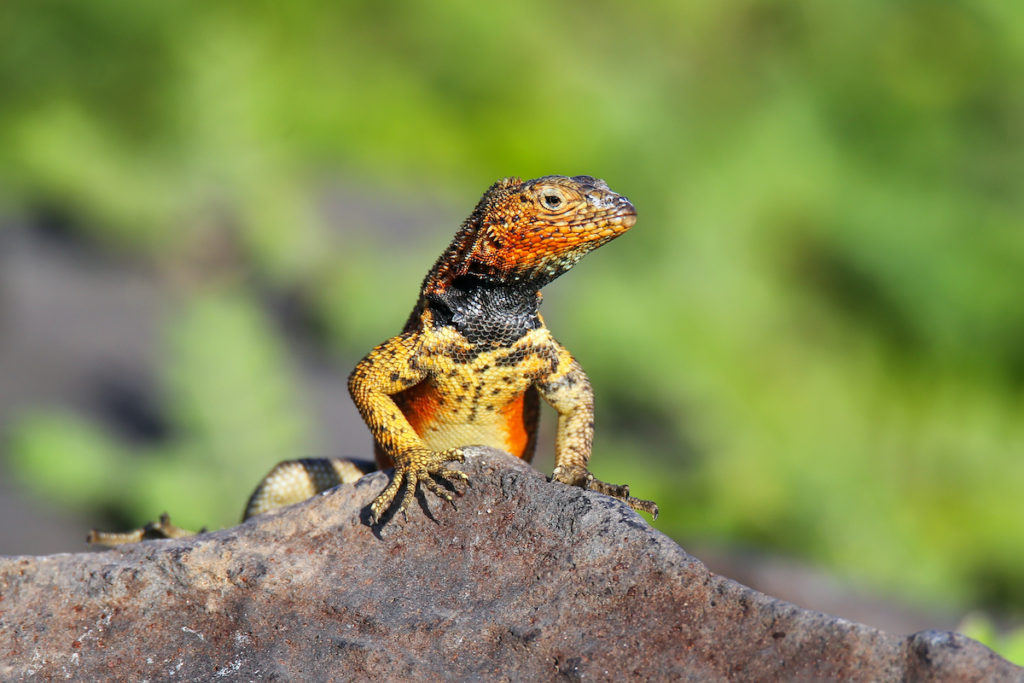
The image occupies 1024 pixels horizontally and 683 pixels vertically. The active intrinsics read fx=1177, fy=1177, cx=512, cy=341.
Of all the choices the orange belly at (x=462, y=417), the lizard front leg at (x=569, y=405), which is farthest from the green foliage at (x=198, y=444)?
the lizard front leg at (x=569, y=405)

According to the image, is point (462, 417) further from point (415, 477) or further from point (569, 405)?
point (415, 477)

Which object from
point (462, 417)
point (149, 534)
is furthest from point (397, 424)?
point (149, 534)

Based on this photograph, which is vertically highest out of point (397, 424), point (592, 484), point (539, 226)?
point (539, 226)

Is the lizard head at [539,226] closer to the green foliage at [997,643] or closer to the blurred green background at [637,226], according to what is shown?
the green foliage at [997,643]

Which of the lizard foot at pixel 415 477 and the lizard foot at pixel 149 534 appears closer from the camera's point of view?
the lizard foot at pixel 415 477

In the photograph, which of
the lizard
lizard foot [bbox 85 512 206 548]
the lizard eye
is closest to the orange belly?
the lizard

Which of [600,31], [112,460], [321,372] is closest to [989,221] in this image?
[600,31]

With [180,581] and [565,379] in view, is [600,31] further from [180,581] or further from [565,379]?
[180,581]

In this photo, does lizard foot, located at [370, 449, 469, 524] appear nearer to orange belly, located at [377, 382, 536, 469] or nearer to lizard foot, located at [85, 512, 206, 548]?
orange belly, located at [377, 382, 536, 469]
